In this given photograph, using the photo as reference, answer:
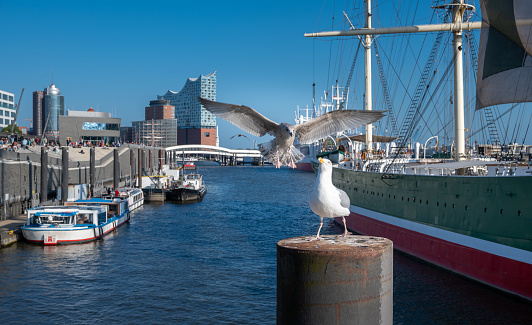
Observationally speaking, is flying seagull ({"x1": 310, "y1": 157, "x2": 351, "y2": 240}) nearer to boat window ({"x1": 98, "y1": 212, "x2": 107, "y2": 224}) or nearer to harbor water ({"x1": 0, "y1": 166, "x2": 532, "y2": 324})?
harbor water ({"x1": 0, "y1": 166, "x2": 532, "y2": 324})

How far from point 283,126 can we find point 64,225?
58.3ft

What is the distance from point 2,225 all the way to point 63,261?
6.81m

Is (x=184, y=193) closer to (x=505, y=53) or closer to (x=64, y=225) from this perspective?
(x=64, y=225)

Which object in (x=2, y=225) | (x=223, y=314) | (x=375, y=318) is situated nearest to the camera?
(x=375, y=318)

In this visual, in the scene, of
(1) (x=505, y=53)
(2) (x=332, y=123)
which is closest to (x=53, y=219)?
(2) (x=332, y=123)

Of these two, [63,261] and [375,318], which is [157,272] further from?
[375,318]

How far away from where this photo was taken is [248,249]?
81.5 ft

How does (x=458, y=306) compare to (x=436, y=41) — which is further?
(x=436, y=41)

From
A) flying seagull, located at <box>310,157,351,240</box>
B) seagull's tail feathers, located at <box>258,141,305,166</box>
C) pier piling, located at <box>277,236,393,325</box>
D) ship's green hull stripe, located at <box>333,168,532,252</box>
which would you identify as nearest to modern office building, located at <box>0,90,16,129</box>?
ship's green hull stripe, located at <box>333,168,532,252</box>

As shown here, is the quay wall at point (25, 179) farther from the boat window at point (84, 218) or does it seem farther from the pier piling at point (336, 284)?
the pier piling at point (336, 284)

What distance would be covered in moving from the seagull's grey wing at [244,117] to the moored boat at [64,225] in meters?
16.0

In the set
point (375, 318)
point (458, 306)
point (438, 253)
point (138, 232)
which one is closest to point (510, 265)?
point (458, 306)

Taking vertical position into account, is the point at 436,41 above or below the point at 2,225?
above

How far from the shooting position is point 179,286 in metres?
A: 18.5
